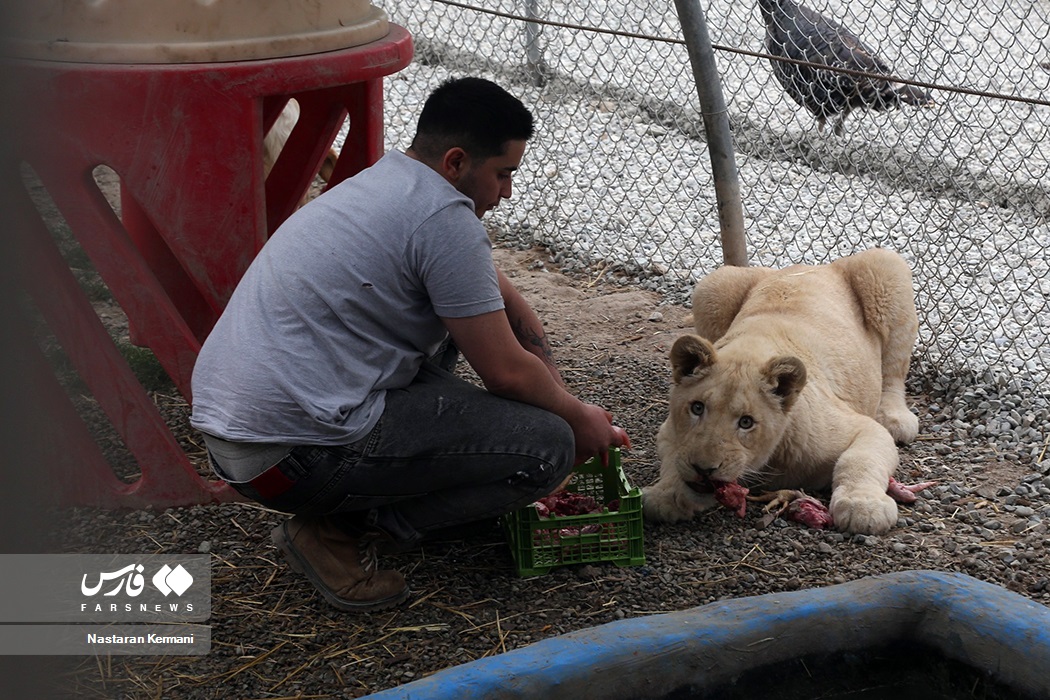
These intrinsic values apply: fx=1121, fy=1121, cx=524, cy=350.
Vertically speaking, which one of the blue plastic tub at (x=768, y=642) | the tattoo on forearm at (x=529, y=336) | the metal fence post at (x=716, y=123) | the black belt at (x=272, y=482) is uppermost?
the metal fence post at (x=716, y=123)

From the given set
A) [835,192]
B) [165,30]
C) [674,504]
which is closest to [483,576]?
[674,504]

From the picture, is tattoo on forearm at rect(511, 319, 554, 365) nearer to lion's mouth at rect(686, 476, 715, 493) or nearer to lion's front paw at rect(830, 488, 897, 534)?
Result: lion's mouth at rect(686, 476, 715, 493)

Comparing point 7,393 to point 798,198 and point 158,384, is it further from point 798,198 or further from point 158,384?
point 798,198

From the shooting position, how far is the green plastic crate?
3922 mm

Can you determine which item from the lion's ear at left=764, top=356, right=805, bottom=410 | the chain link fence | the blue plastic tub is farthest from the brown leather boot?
the chain link fence

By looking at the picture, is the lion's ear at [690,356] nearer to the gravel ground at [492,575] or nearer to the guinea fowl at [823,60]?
the gravel ground at [492,575]

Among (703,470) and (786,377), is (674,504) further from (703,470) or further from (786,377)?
(786,377)

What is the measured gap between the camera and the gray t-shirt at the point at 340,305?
Answer: 343cm

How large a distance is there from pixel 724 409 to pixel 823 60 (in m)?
4.19

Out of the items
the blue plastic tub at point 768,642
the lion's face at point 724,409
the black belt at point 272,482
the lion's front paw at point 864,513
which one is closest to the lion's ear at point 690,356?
the lion's face at point 724,409

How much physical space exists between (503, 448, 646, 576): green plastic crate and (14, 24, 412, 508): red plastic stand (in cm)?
130

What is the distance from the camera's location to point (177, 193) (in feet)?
13.5

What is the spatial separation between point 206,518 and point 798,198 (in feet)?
16.3

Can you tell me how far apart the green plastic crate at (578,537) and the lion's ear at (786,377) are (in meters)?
0.78
